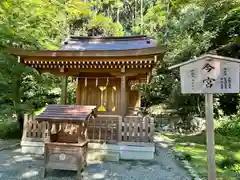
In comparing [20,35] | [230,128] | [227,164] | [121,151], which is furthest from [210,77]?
[230,128]

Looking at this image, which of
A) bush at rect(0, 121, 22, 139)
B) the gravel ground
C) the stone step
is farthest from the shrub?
bush at rect(0, 121, 22, 139)

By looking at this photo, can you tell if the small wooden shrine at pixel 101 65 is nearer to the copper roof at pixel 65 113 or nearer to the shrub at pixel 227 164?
the copper roof at pixel 65 113

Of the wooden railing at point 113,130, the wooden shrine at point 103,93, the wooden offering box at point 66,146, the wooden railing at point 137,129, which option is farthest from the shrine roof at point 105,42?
the wooden offering box at point 66,146

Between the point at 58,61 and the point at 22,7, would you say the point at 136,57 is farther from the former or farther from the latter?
the point at 22,7

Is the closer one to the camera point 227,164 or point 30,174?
point 30,174

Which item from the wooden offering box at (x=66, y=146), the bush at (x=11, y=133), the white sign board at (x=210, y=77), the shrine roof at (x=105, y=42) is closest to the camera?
the white sign board at (x=210, y=77)

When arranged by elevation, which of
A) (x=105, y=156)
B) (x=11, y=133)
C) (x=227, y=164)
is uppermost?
(x=11, y=133)

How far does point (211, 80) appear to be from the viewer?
3.40 metres

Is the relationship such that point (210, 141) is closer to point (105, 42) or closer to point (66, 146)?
point (66, 146)

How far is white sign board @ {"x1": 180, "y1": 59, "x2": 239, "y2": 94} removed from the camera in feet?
10.7

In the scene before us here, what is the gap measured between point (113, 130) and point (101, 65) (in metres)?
2.05

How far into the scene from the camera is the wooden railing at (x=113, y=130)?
6.22m

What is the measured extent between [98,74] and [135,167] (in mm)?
3599

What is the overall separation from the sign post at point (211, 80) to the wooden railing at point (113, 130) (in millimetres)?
2722
